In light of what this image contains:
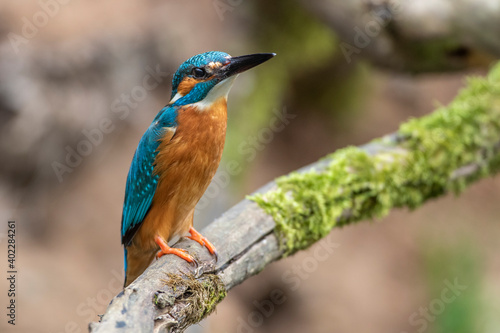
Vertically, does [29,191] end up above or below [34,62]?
below

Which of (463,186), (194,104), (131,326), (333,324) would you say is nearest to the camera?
(131,326)

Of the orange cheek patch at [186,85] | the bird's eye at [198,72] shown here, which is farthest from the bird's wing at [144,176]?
the bird's eye at [198,72]

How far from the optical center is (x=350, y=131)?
297 inches

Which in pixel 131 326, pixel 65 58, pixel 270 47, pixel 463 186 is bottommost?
pixel 463 186

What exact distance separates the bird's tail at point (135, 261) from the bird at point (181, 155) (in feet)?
0.27

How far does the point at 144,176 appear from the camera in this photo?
2.64 m

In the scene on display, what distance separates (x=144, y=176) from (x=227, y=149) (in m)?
3.09

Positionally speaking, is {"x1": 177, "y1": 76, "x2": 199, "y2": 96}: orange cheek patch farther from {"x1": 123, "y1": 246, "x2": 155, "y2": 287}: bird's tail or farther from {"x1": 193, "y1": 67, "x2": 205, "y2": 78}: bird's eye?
{"x1": 123, "y1": 246, "x2": 155, "y2": 287}: bird's tail

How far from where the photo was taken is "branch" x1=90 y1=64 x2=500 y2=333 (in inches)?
77.6

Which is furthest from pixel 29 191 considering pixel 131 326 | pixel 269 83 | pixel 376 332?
pixel 131 326

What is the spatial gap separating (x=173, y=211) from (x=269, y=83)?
387cm

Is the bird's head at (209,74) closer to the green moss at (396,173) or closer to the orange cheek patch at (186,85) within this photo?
the orange cheek patch at (186,85)

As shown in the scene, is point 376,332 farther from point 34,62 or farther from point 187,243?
point 34,62

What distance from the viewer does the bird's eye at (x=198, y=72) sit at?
7.86 ft
